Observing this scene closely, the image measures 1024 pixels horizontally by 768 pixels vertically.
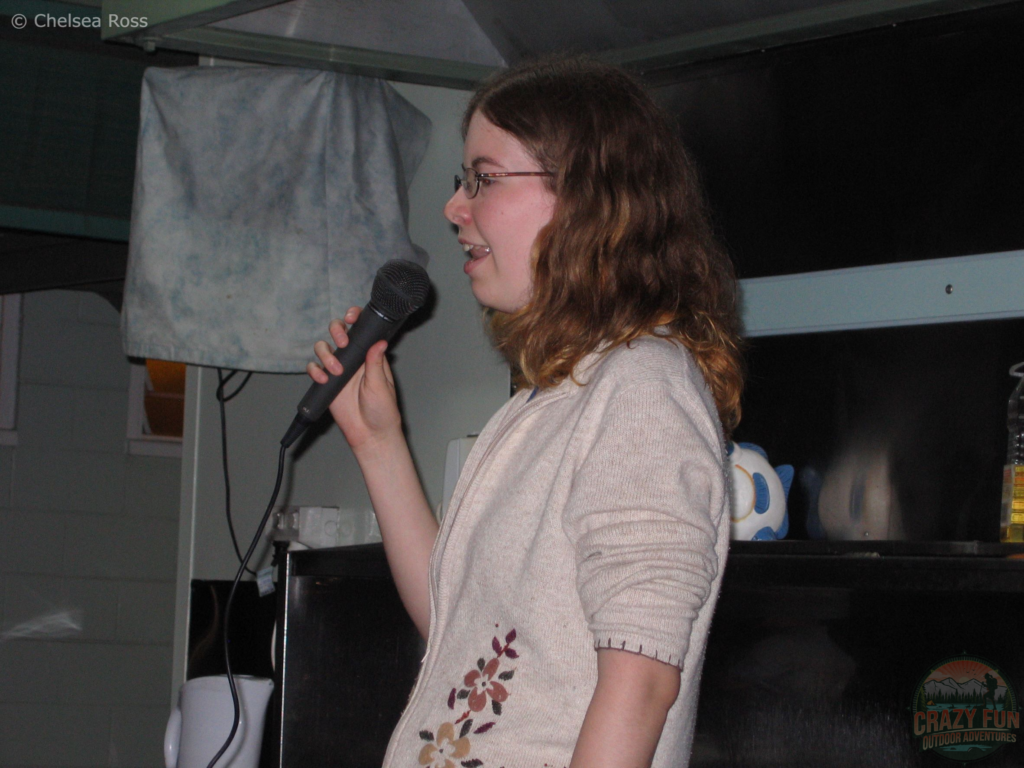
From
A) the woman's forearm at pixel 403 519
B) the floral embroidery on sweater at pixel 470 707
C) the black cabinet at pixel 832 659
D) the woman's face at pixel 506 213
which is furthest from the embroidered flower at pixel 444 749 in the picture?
the black cabinet at pixel 832 659

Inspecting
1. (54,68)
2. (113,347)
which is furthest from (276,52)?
(113,347)

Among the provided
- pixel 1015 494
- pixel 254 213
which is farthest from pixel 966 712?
pixel 254 213

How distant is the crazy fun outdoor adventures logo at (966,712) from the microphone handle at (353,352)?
811 mm

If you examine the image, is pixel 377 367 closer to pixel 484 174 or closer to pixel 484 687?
pixel 484 174

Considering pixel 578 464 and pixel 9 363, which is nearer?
pixel 578 464

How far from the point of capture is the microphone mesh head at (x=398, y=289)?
1.02 meters

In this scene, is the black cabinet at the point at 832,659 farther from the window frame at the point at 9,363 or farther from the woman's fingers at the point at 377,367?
the window frame at the point at 9,363

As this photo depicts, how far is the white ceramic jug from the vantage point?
5.24 ft

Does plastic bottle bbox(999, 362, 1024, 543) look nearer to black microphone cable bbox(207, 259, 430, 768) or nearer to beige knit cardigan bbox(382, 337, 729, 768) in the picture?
beige knit cardigan bbox(382, 337, 729, 768)

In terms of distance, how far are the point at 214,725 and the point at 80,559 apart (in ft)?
9.73

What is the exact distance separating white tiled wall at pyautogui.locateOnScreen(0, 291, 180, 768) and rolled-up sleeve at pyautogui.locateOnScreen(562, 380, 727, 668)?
3.98 meters

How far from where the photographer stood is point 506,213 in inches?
35.3

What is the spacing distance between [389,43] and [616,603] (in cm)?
132

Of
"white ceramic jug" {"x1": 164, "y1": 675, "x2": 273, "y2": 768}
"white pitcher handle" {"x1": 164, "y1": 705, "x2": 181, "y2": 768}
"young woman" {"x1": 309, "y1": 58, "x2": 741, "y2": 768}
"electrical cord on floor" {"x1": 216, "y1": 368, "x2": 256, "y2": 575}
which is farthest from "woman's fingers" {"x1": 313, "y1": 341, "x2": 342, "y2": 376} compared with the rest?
"electrical cord on floor" {"x1": 216, "y1": 368, "x2": 256, "y2": 575}
